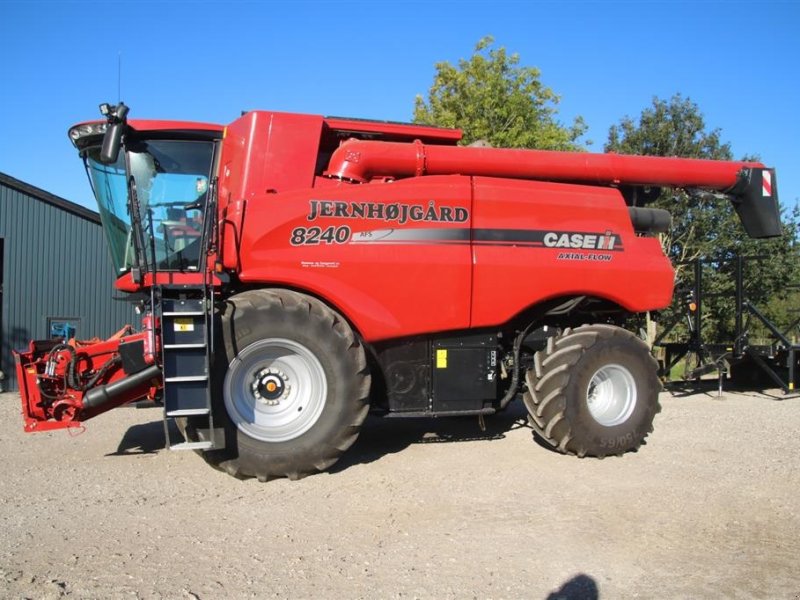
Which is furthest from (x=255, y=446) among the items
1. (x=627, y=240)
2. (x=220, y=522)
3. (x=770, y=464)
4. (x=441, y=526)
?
(x=770, y=464)

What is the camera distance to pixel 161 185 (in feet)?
19.9

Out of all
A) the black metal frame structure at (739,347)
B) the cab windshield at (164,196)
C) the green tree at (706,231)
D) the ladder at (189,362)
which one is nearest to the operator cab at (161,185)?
the cab windshield at (164,196)

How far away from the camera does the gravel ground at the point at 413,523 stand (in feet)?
12.7

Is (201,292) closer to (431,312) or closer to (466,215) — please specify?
(431,312)

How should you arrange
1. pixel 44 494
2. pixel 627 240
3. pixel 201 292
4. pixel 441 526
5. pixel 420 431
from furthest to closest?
pixel 420 431 → pixel 627 240 → pixel 201 292 → pixel 44 494 → pixel 441 526

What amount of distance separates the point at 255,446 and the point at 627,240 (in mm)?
4315

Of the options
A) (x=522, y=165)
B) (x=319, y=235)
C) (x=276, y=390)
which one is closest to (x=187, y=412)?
(x=276, y=390)

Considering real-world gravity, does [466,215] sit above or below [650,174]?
below

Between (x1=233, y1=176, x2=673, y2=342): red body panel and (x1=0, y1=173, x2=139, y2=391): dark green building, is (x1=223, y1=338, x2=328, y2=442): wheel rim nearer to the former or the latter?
(x1=233, y1=176, x2=673, y2=342): red body panel

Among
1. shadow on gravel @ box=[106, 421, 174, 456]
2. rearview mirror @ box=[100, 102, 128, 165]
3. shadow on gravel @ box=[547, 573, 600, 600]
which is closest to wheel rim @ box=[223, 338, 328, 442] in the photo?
shadow on gravel @ box=[106, 421, 174, 456]

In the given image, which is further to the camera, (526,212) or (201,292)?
(526,212)

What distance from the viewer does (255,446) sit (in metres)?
5.81

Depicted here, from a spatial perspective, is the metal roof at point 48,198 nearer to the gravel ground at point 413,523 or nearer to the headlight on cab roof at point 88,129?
the gravel ground at point 413,523

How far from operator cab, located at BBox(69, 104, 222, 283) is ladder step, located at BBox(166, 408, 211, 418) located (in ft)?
4.10
